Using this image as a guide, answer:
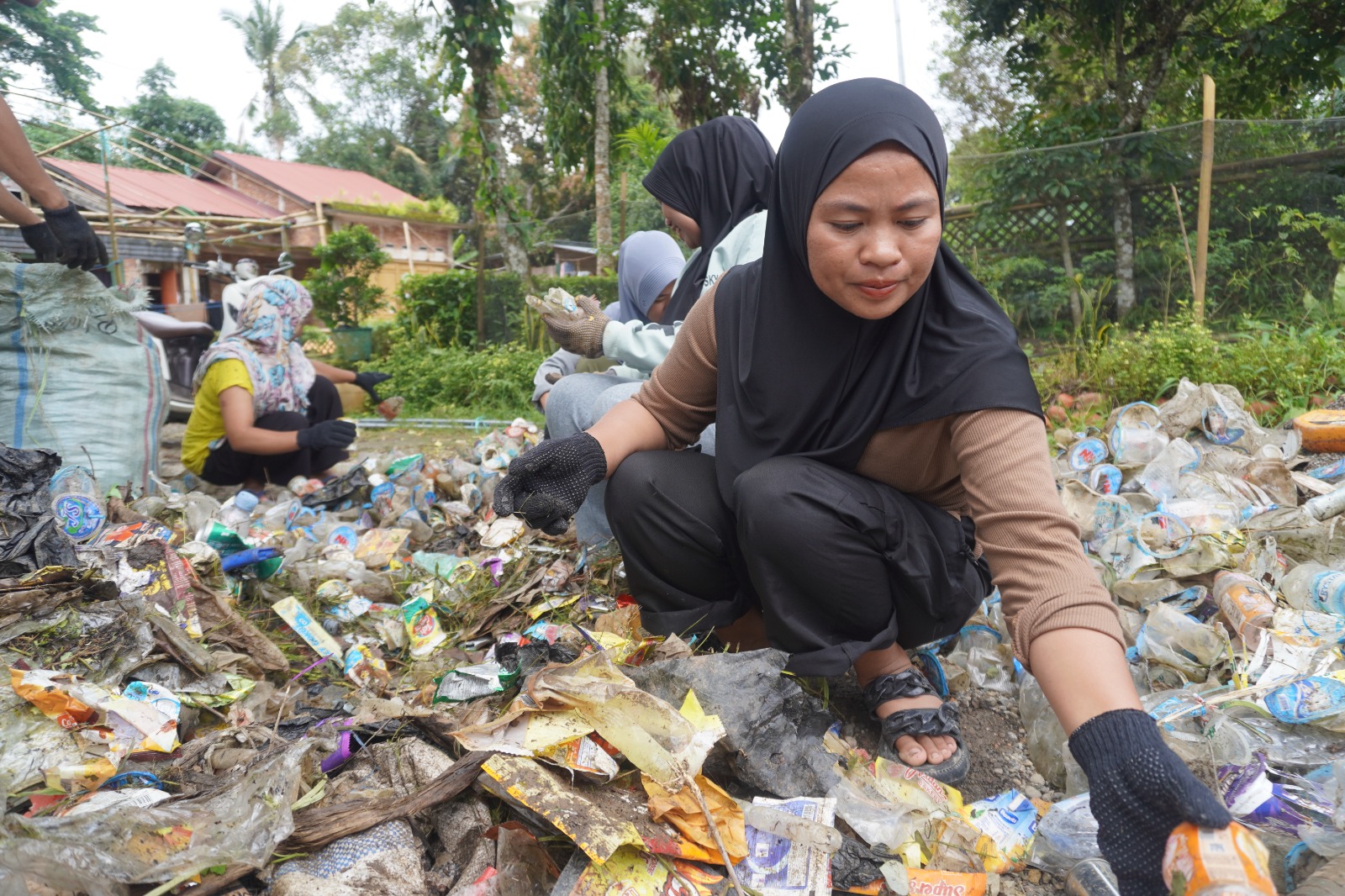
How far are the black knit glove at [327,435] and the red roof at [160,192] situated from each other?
411 inches

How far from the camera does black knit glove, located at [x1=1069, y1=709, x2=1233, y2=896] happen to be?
0.94m

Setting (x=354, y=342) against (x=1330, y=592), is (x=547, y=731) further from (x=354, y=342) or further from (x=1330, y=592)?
(x=354, y=342)

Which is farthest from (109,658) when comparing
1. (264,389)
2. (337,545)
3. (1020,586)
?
(264,389)

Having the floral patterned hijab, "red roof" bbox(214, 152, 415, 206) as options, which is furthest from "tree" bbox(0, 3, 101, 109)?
the floral patterned hijab

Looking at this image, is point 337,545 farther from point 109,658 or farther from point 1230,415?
point 1230,415

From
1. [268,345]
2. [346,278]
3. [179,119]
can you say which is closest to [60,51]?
[179,119]

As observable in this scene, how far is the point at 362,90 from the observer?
107 ft

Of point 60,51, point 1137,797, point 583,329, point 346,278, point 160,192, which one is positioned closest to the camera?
point 1137,797

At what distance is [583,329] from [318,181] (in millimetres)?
24668

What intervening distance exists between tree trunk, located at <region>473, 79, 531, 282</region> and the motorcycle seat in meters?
2.77

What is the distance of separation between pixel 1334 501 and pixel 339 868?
259cm

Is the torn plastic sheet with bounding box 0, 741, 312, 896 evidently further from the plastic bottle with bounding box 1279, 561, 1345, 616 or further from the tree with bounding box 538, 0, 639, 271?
the tree with bounding box 538, 0, 639, 271

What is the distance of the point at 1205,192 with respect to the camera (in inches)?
186

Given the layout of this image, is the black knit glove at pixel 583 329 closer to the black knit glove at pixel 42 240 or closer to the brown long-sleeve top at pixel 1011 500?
the brown long-sleeve top at pixel 1011 500
